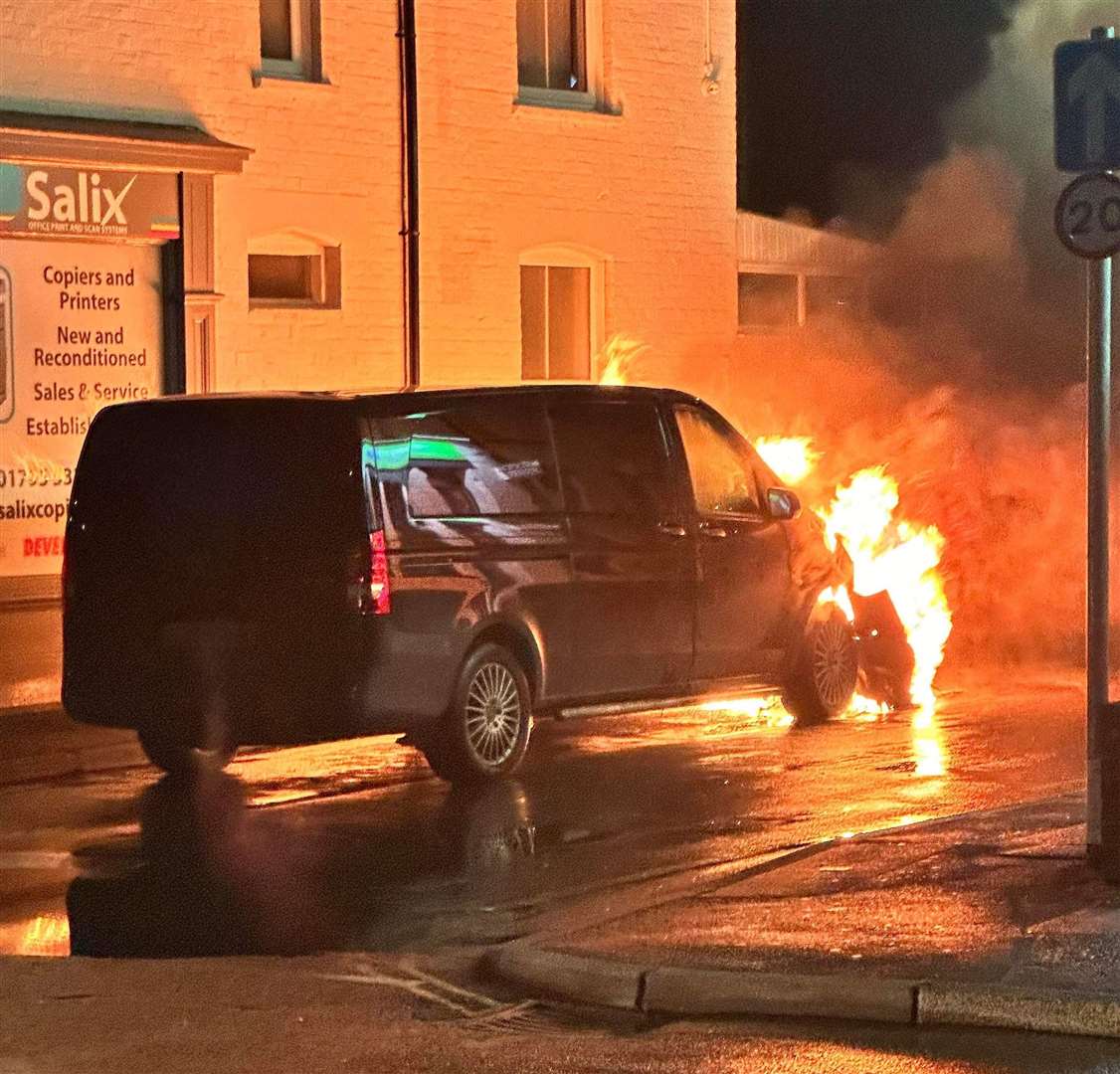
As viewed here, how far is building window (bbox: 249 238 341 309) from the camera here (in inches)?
742

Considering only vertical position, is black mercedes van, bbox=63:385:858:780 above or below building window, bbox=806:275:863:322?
below

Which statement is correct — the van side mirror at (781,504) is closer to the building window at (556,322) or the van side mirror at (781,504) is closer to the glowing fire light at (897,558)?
the glowing fire light at (897,558)

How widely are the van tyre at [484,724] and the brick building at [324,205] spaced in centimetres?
424

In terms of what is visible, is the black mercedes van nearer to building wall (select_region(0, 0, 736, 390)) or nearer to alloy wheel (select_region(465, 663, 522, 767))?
alloy wheel (select_region(465, 663, 522, 767))

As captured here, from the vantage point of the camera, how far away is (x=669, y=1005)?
7.27m

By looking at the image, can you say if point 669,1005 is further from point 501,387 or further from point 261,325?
point 261,325

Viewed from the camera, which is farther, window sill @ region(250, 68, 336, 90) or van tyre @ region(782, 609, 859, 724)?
window sill @ region(250, 68, 336, 90)

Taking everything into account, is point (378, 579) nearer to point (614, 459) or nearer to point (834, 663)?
point (614, 459)

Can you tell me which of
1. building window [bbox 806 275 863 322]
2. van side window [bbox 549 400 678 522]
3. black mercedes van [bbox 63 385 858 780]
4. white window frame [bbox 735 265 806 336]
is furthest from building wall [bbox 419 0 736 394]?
black mercedes van [bbox 63 385 858 780]

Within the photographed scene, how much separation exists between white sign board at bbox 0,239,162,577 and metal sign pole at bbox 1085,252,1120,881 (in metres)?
10.1

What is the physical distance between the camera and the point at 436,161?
19.5 metres

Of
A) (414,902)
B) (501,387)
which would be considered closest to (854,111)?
(501,387)

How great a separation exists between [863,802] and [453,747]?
6.56 ft

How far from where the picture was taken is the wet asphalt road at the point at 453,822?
8766mm
